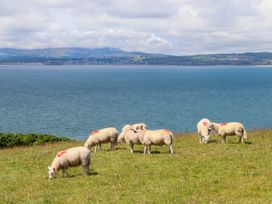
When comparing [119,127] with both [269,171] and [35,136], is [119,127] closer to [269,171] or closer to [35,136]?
[35,136]

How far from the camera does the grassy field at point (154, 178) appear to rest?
18500 millimetres

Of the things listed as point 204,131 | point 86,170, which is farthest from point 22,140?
point 86,170

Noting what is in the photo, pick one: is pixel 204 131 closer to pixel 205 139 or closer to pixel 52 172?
pixel 205 139

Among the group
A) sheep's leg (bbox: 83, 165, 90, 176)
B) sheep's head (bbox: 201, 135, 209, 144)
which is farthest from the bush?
sheep's leg (bbox: 83, 165, 90, 176)

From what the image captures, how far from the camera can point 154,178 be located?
22.1 metres

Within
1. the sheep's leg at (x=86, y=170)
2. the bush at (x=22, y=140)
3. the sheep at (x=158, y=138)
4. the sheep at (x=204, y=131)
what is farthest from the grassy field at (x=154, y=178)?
the bush at (x=22, y=140)

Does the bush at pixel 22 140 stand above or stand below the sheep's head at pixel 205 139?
below

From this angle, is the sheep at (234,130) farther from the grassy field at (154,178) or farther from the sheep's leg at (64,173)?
the sheep's leg at (64,173)

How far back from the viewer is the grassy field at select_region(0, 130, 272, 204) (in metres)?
18.5

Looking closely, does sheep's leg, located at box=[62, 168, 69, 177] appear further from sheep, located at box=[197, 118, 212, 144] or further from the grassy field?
sheep, located at box=[197, 118, 212, 144]

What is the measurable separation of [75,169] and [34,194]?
6.29 m

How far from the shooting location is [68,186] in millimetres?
21141

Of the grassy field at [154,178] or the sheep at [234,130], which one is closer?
the grassy field at [154,178]

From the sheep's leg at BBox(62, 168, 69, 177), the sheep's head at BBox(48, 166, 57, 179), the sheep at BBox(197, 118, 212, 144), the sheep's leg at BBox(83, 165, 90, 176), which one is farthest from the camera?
the sheep at BBox(197, 118, 212, 144)
